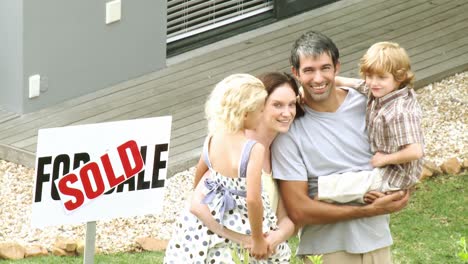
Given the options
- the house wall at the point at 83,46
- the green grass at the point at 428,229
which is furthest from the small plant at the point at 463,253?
the house wall at the point at 83,46

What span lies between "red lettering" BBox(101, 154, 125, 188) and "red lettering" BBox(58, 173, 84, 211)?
0.49 ft

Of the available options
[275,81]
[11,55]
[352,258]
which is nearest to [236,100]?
[275,81]

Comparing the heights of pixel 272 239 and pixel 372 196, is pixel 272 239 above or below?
below

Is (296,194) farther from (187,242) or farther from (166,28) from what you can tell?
(166,28)

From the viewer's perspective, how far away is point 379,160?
5836 millimetres

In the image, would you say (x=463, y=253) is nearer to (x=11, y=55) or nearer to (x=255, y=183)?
(x=255, y=183)

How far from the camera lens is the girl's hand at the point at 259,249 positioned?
579cm

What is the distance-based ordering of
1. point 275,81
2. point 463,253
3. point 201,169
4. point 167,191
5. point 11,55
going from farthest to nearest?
point 11,55 → point 167,191 → point 201,169 → point 275,81 → point 463,253

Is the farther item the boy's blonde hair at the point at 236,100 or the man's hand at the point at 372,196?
the man's hand at the point at 372,196

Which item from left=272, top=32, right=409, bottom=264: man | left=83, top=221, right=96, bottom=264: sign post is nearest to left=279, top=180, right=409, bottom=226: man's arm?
left=272, top=32, right=409, bottom=264: man

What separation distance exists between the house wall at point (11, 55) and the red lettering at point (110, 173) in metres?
4.60

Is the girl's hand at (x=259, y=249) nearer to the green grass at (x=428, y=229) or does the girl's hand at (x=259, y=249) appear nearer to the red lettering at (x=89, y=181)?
the red lettering at (x=89, y=181)

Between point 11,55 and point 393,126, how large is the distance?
17.4 ft

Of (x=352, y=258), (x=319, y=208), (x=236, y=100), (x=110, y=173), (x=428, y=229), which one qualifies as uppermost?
(x=236, y=100)
